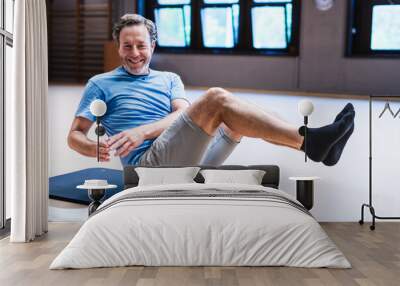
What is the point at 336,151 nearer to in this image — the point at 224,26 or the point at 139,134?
the point at 224,26

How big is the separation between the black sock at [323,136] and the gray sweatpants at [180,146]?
2.99 feet

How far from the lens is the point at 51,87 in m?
5.75

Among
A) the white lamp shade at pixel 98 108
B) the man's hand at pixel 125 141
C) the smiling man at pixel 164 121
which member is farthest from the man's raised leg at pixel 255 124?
the white lamp shade at pixel 98 108

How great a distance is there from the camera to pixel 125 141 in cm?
555

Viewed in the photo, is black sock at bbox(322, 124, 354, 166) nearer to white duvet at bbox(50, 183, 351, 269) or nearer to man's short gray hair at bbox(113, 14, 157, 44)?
white duvet at bbox(50, 183, 351, 269)

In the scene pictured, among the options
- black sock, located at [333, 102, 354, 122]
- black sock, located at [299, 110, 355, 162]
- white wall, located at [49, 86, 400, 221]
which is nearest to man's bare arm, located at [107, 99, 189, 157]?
white wall, located at [49, 86, 400, 221]

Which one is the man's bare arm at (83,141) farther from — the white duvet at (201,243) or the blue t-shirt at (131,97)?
the white duvet at (201,243)

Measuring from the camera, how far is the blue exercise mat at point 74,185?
220 inches

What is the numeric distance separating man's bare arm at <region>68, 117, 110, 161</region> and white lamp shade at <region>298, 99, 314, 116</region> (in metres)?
2.05

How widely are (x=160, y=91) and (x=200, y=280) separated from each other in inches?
106

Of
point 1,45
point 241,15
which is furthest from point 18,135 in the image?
point 241,15

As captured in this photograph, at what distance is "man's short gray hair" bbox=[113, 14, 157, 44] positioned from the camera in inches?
Result: 223

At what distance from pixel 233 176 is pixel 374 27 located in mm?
2237

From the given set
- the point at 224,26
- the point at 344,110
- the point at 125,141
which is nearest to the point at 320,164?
the point at 344,110
